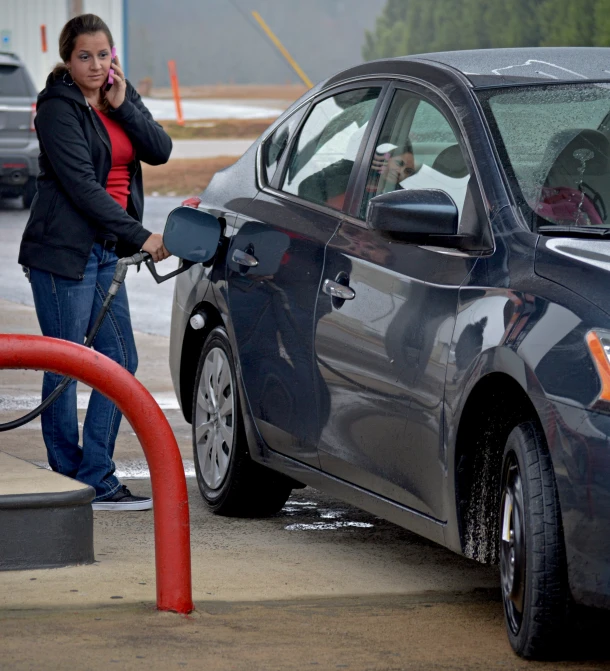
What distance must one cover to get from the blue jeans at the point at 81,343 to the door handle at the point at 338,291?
1229 mm

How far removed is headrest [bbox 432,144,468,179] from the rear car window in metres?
15.7

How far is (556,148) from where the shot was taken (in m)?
4.61

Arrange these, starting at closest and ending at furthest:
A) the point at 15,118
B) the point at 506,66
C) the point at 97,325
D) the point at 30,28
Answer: the point at 506,66, the point at 97,325, the point at 15,118, the point at 30,28

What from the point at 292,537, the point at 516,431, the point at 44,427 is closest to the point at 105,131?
the point at 44,427

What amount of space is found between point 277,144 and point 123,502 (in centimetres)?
149

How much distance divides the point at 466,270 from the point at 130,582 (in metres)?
1.45

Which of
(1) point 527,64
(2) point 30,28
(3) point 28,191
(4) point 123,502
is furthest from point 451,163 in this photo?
(2) point 30,28

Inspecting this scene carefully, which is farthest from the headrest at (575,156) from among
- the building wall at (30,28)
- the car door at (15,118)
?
the building wall at (30,28)

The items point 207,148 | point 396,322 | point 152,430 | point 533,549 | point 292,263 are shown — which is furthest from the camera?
point 207,148

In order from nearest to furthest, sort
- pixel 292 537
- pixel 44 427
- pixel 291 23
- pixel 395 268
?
1. pixel 395 268
2. pixel 292 537
3. pixel 44 427
4. pixel 291 23

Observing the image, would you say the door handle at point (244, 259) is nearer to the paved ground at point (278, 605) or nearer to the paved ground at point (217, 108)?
the paved ground at point (278, 605)

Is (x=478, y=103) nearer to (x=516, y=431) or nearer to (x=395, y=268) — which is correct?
(x=395, y=268)

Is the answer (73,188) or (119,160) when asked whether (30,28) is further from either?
(73,188)

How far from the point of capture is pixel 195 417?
6230 millimetres
